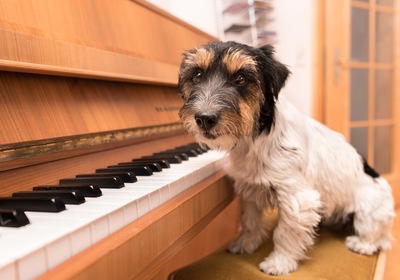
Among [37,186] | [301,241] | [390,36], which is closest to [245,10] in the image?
[390,36]

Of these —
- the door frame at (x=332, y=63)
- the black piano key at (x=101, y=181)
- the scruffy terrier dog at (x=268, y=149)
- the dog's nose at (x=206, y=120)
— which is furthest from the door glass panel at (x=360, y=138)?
the black piano key at (x=101, y=181)

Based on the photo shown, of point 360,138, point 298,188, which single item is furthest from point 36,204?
point 360,138

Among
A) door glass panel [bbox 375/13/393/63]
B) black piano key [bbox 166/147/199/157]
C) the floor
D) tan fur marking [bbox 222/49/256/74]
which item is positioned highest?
door glass panel [bbox 375/13/393/63]

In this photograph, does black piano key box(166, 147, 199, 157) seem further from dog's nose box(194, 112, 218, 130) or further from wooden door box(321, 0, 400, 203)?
wooden door box(321, 0, 400, 203)

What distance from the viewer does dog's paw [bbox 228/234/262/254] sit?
151cm

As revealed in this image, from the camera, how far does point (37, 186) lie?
90 centimetres

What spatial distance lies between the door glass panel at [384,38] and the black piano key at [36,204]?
4502 mm

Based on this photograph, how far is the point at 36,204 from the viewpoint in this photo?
725 mm

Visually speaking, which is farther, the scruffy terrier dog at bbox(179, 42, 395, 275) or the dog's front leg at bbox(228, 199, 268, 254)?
the dog's front leg at bbox(228, 199, 268, 254)

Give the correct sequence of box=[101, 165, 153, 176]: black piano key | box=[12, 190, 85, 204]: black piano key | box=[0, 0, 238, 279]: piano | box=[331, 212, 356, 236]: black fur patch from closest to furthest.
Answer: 1. box=[0, 0, 238, 279]: piano
2. box=[12, 190, 85, 204]: black piano key
3. box=[101, 165, 153, 176]: black piano key
4. box=[331, 212, 356, 236]: black fur patch

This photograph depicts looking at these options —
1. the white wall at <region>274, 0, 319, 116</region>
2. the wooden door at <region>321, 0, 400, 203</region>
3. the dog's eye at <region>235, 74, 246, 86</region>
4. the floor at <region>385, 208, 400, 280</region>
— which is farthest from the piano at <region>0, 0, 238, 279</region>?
the wooden door at <region>321, 0, 400, 203</region>

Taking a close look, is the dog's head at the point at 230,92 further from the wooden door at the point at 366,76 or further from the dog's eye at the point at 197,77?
the wooden door at the point at 366,76

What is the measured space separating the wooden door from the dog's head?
2.82 m

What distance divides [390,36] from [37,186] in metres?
4.52
